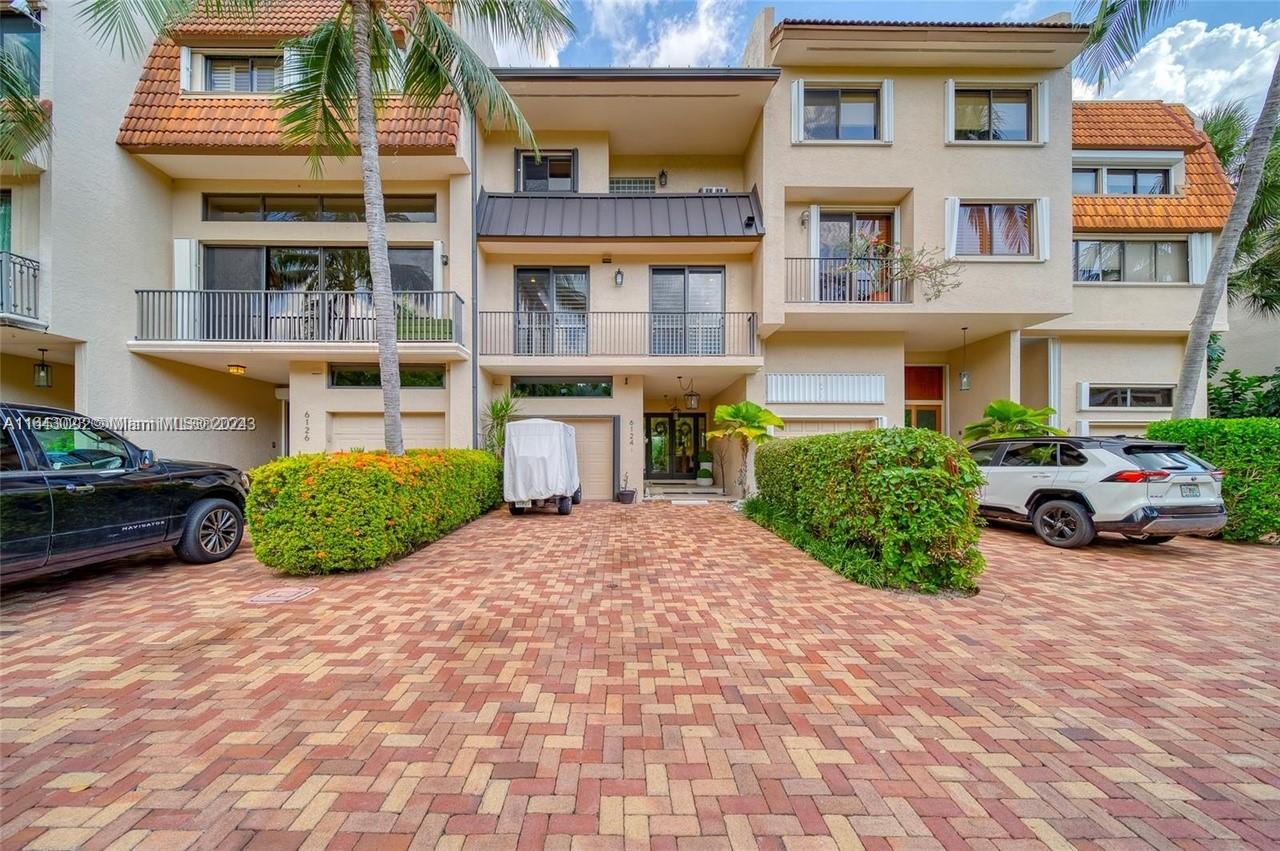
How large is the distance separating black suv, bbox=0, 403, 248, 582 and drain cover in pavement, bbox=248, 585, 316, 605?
167 cm

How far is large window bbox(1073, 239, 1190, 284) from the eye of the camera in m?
12.3

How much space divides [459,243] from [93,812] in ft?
34.2

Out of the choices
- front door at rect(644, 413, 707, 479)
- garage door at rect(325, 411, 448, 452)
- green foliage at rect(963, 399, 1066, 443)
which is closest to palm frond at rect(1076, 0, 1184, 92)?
green foliage at rect(963, 399, 1066, 443)

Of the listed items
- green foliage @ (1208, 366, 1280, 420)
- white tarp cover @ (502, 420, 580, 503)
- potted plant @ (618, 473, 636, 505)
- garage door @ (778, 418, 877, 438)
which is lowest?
potted plant @ (618, 473, 636, 505)

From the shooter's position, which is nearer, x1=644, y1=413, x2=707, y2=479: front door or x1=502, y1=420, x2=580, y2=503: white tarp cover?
x1=502, y1=420, x2=580, y2=503: white tarp cover

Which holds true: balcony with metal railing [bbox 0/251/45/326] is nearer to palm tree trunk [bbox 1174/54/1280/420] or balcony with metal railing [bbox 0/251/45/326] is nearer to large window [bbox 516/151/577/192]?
large window [bbox 516/151/577/192]

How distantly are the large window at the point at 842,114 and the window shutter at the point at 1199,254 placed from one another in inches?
358

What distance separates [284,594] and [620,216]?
991 centimetres

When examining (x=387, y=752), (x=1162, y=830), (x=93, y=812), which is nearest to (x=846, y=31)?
(x=1162, y=830)

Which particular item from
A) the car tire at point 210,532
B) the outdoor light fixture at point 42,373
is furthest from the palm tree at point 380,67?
the outdoor light fixture at point 42,373

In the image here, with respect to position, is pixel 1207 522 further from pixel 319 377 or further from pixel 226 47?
pixel 226 47

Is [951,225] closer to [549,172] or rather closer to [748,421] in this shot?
[748,421]

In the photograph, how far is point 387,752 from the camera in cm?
235

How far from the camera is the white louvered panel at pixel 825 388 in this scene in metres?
11.9
